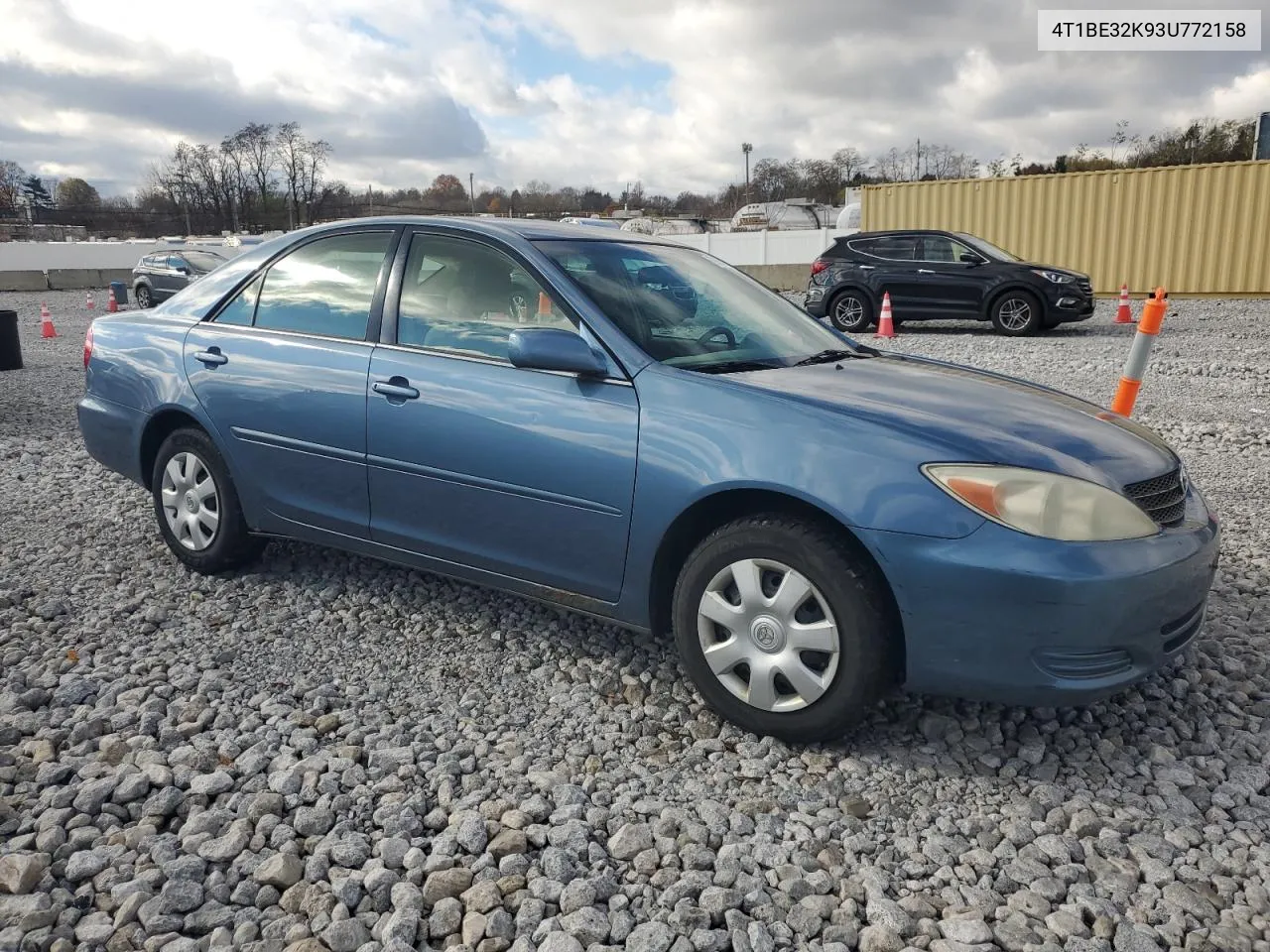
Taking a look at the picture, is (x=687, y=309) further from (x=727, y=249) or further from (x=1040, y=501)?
(x=727, y=249)

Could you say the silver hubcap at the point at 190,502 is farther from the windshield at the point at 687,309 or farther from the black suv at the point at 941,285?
the black suv at the point at 941,285

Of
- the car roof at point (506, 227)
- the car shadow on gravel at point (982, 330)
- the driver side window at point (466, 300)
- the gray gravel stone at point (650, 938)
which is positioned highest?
the car roof at point (506, 227)

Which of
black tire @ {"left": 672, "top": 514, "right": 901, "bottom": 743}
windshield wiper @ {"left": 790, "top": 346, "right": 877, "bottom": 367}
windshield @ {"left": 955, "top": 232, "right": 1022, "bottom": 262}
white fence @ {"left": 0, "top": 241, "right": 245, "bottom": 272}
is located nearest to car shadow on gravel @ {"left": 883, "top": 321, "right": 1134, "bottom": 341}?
windshield @ {"left": 955, "top": 232, "right": 1022, "bottom": 262}

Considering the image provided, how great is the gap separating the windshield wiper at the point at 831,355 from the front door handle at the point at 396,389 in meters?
1.36

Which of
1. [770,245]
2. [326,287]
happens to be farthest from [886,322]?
[770,245]

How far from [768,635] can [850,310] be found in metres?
13.3

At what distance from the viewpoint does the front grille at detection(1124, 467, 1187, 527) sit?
2.77 meters

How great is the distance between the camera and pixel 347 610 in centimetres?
397

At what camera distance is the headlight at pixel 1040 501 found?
2.55 meters

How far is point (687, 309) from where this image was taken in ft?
11.7

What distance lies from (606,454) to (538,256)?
2.87 ft

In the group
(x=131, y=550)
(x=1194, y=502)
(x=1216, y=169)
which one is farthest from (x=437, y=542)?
(x=1216, y=169)

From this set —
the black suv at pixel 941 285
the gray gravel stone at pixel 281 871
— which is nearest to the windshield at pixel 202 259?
the black suv at pixel 941 285

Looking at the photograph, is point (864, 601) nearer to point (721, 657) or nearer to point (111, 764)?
point (721, 657)
